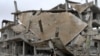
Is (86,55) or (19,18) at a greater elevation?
(19,18)

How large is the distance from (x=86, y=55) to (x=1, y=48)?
1519 centimetres

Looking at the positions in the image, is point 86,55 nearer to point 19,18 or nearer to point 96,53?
point 96,53

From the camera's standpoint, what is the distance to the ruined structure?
37.7 meters

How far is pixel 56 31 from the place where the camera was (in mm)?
35812

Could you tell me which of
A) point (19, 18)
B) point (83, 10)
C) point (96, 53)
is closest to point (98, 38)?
point (96, 53)

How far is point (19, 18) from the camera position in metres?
46.8

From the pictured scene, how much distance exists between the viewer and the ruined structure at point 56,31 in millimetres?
37656

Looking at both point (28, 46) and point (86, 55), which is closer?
point (86, 55)

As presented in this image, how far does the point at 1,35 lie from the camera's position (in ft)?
162

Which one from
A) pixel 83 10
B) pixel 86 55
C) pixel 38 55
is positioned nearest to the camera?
pixel 86 55

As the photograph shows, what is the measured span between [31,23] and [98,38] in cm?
1012

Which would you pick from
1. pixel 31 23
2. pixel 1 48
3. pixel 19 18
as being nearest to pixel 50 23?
pixel 31 23

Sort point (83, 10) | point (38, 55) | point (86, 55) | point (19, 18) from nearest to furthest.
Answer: point (86, 55) < point (38, 55) < point (83, 10) < point (19, 18)

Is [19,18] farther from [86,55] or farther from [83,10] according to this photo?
[86,55]
